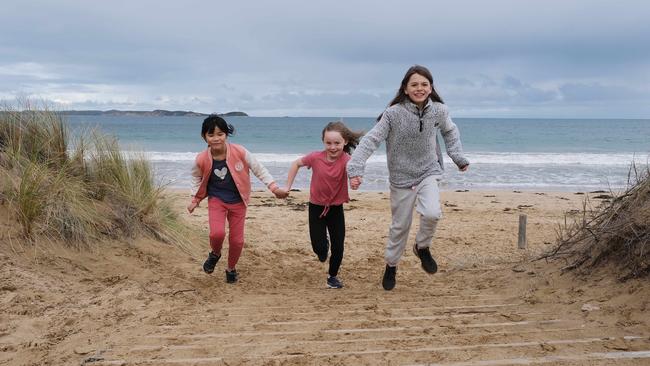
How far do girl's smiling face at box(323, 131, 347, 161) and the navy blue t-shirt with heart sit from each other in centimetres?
98

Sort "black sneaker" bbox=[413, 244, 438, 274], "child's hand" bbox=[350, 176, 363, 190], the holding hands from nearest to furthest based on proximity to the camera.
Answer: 1. "child's hand" bbox=[350, 176, 363, 190]
2. "black sneaker" bbox=[413, 244, 438, 274]
3. the holding hands

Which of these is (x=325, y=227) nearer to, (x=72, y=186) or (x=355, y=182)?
(x=355, y=182)

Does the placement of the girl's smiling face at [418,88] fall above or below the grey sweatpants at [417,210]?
above

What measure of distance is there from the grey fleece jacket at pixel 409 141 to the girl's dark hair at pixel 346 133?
454mm

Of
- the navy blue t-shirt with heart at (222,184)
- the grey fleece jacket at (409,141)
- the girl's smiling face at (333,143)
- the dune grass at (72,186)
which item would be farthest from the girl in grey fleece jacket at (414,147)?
the dune grass at (72,186)

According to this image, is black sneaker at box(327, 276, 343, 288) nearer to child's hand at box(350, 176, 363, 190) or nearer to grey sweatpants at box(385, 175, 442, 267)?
grey sweatpants at box(385, 175, 442, 267)

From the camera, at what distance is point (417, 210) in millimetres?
5246

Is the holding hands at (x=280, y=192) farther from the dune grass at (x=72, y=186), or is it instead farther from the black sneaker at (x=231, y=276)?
the dune grass at (x=72, y=186)

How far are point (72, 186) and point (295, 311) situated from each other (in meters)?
3.04

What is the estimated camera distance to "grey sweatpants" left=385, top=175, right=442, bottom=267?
5.10m

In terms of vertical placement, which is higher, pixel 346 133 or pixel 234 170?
pixel 346 133

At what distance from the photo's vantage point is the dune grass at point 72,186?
570 cm

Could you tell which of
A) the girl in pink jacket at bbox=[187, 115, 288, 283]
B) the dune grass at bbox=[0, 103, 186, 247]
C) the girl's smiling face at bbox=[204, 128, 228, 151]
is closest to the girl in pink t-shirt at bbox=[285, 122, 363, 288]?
the girl in pink jacket at bbox=[187, 115, 288, 283]

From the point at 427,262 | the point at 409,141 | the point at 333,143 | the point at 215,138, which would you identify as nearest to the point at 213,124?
the point at 215,138
